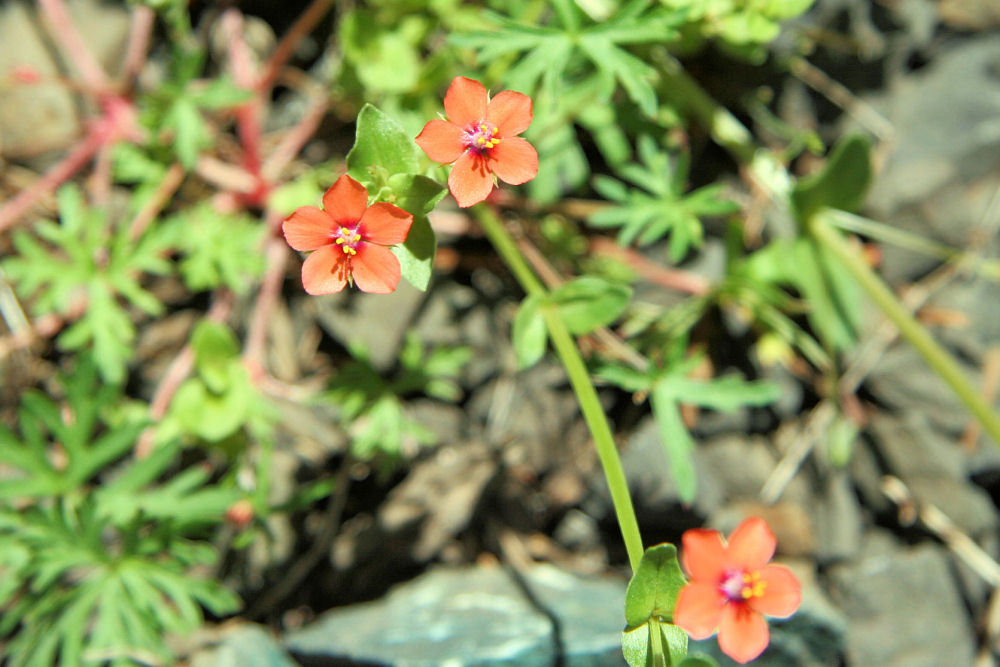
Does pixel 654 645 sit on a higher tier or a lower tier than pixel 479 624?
higher

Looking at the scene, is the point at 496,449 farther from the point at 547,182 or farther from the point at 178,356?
the point at 178,356

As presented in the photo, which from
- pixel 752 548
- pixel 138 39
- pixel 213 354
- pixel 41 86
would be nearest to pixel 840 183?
pixel 752 548

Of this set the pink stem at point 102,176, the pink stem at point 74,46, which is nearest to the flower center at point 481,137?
the pink stem at point 102,176

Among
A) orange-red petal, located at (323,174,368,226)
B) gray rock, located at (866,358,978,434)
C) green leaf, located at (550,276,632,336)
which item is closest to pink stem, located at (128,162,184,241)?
orange-red petal, located at (323,174,368,226)

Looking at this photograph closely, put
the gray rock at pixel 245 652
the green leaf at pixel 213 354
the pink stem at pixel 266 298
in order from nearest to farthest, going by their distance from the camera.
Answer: the gray rock at pixel 245 652 → the green leaf at pixel 213 354 → the pink stem at pixel 266 298

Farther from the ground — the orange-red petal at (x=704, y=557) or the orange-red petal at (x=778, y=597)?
the orange-red petal at (x=704, y=557)

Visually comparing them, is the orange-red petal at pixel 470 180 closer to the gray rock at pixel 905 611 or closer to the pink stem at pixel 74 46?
the pink stem at pixel 74 46

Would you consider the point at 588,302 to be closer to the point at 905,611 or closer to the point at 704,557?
the point at 704,557
